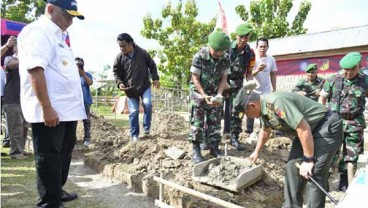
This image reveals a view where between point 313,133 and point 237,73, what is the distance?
229 centimetres

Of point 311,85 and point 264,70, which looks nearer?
point 311,85

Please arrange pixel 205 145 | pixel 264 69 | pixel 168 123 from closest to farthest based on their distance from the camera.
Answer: pixel 205 145, pixel 264 69, pixel 168 123

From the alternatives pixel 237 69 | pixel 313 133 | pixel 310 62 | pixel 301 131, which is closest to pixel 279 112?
pixel 301 131

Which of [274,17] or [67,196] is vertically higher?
[274,17]

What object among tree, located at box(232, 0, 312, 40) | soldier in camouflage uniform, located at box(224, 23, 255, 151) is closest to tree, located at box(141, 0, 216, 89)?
tree, located at box(232, 0, 312, 40)

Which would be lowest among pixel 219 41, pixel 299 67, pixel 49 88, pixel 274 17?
pixel 49 88

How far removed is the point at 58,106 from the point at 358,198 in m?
2.35

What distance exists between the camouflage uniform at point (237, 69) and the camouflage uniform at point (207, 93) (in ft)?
1.81

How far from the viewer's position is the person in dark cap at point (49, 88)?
8.88ft

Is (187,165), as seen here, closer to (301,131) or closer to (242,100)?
(242,100)

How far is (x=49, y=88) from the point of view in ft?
9.32

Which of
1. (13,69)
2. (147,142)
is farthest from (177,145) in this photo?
(13,69)

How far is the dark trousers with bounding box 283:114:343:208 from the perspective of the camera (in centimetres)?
284

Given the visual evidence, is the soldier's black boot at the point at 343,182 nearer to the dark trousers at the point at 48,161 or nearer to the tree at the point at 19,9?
the dark trousers at the point at 48,161
